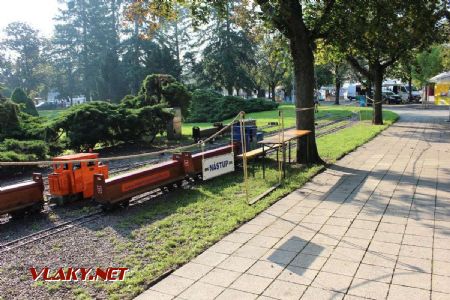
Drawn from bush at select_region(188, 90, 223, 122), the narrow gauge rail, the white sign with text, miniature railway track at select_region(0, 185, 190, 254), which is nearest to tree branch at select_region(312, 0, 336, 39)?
the white sign with text

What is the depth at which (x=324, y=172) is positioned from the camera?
1073 centimetres

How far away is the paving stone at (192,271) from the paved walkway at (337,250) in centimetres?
1

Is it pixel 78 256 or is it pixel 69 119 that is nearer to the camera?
pixel 78 256

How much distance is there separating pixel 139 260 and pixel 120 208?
2736mm

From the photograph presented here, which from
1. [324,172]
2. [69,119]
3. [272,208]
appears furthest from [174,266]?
[69,119]

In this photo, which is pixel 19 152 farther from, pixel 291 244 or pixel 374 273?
pixel 374 273

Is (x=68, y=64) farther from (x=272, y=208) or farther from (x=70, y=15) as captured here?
(x=272, y=208)

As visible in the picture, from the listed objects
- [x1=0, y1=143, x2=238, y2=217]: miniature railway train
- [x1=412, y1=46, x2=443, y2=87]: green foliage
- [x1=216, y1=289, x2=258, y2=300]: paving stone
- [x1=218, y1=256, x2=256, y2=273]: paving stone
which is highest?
[x1=412, y1=46, x2=443, y2=87]: green foliage

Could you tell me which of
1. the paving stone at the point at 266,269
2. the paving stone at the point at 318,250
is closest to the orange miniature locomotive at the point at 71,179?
the paving stone at the point at 266,269

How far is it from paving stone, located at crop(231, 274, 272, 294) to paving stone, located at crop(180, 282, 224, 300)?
0.21 m

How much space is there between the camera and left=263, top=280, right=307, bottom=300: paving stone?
424cm

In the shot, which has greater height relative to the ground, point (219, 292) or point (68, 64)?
point (68, 64)

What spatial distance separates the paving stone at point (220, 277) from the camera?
15.1 ft

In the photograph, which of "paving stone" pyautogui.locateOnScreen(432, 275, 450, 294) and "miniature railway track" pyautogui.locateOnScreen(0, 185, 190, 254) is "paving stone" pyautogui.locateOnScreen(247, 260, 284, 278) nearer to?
"paving stone" pyautogui.locateOnScreen(432, 275, 450, 294)
